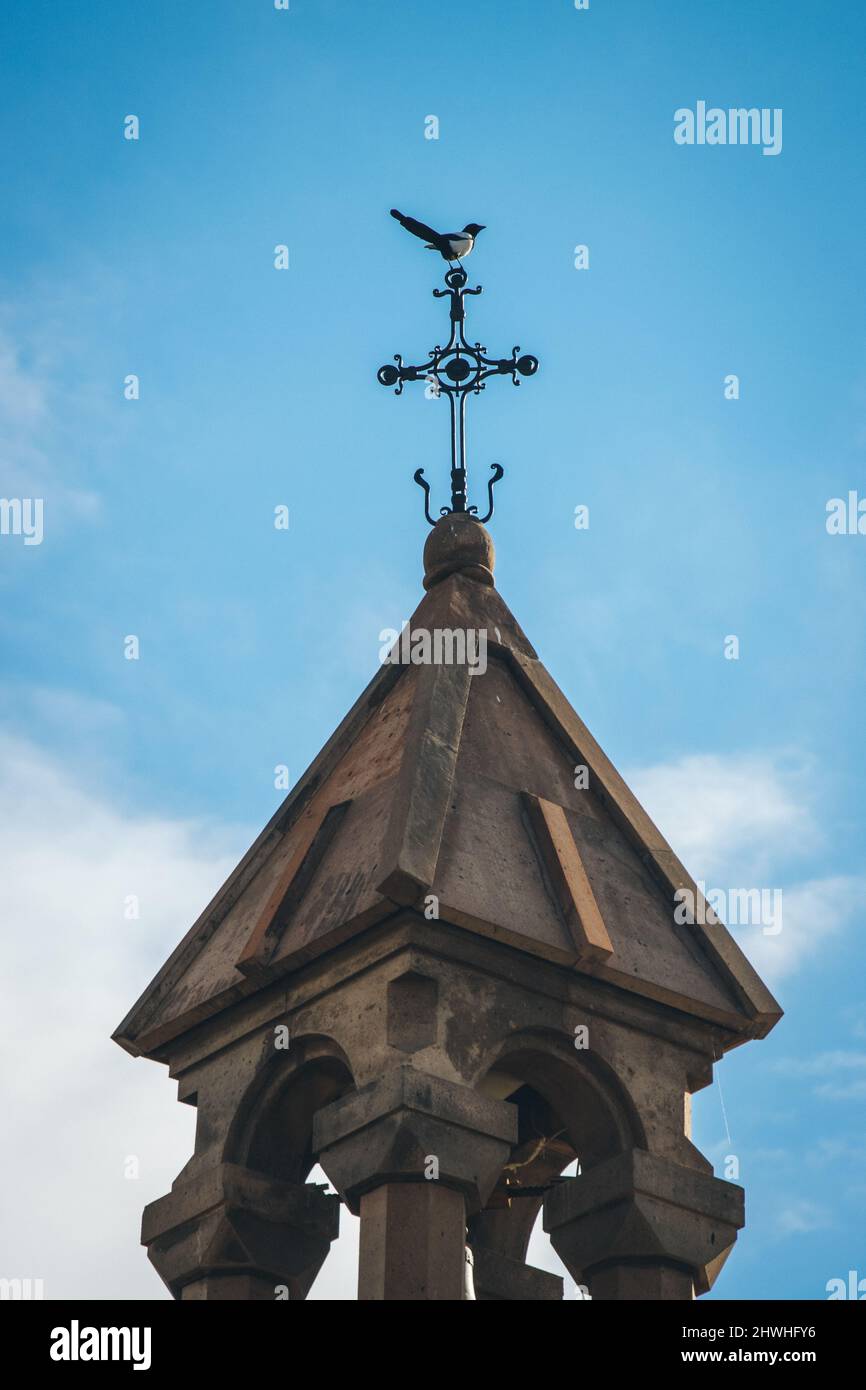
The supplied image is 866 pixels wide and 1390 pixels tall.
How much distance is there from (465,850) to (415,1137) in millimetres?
2193

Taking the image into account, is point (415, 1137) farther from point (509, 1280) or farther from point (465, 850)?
point (509, 1280)

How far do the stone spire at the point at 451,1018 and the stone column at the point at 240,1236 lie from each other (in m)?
0.02

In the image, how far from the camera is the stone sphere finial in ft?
76.0

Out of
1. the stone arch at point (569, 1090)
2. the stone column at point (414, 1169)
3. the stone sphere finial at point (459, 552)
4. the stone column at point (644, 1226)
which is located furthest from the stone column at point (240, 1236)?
the stone sphere finial at point (459, 552)

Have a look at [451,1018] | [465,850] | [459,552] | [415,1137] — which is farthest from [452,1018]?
[459,552]

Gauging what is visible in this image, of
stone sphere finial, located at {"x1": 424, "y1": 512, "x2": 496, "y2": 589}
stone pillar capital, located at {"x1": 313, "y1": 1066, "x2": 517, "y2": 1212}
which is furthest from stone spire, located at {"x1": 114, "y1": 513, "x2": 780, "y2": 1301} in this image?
stone sphere finial, located at {"x1": 424, "y1": 512, "x2": 496, "y2": 589}

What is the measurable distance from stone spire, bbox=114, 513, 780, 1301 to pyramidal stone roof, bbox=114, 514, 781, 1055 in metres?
0.02

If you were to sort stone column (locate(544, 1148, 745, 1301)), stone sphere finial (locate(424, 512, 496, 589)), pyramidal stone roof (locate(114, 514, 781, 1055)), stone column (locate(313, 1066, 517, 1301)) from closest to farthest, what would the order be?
stone column (locate(313, 1066, 517, 1301)) < stone column (locate(544, 1148, 745, 1301)) < pyramidal stone roof (locate(114, 514, 781, 1055)) < stone sphere finial (locate(424, 512, 496, 589))

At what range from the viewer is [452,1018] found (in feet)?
66.0

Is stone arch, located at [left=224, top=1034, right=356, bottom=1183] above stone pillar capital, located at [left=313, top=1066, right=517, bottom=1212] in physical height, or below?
above

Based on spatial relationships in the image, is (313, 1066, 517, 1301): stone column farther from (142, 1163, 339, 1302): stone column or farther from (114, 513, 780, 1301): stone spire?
(142, 1163, 339, 1302): stone column
